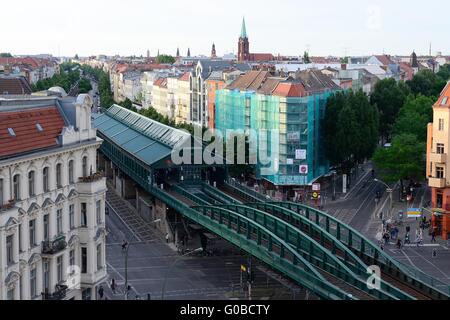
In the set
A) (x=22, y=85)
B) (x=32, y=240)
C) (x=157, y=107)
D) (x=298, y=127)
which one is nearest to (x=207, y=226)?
(x=32, y=240)

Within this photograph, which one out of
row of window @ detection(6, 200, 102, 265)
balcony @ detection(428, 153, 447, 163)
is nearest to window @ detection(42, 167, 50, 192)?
row of window @ detection(6, 200, 102, 265)

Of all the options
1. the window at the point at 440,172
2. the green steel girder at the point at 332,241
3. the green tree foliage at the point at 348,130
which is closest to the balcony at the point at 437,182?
the window at the point at 440,172

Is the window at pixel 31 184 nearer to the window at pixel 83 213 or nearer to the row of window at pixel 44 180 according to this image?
the row of window at pixel 44 180

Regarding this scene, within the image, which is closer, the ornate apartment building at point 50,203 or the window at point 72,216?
the ornate apartment building at point 50,203

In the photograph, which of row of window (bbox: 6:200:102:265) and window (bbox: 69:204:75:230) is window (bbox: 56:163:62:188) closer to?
row of window (bbox: 6:200:102:265)

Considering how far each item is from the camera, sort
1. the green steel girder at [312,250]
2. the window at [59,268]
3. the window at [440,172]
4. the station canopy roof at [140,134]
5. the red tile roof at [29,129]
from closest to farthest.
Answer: the red tile roof at [29,129]
the window at [59,268]
the green steel girder at [312,250]
the window at [440,172]
the station canopy roof at [140,134]

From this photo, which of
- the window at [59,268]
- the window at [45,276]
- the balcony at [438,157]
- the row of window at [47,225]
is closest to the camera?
the row of window at [47,225]

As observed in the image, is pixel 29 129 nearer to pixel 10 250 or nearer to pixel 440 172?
pixel 10 250
